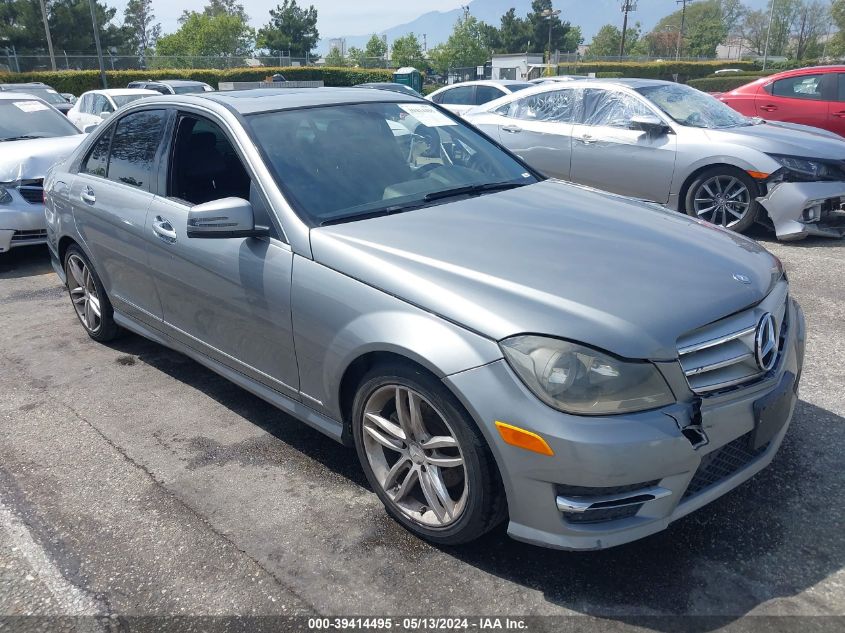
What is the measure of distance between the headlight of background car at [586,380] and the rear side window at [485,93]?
1246 cm

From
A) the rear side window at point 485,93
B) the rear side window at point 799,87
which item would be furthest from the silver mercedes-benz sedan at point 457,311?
the rear side window at point 485,93

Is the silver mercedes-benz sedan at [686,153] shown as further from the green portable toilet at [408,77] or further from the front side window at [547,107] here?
the green portable toilet at [408,77]

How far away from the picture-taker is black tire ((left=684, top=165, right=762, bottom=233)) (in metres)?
7.07

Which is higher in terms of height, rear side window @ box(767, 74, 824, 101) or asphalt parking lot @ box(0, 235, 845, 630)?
rear side window @ box(767, 74, 824, 101)

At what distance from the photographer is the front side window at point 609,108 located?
7.78 m

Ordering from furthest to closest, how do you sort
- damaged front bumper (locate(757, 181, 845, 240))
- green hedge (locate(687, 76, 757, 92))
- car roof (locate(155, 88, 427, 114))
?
green hedge (locate(687, 76, 757, 92))
damaged front bumper (locate(757, 181, 845, 240))
car roof (locate(155, 88, 427, 114))

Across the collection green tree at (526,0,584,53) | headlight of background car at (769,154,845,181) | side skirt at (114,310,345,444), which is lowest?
side skirt at (114,310,345,444)

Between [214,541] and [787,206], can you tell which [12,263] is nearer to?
[214,541]

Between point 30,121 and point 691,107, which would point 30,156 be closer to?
point 30,121

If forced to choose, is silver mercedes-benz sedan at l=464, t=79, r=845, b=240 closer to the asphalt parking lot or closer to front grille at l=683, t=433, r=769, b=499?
the asphalt parking lot

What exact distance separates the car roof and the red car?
8.26 m

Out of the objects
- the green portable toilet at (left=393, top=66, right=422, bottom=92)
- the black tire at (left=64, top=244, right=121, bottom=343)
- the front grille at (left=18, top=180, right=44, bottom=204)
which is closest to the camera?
the black tire at (left=64, top=244, right=121, bottom=343)

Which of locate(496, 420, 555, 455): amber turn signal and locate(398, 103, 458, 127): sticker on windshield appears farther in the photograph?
locate(398, 103, 458, 127): sticker on windshield

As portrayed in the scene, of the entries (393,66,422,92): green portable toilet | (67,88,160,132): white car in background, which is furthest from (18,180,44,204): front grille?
(393,66,422,92): green portable toilet
